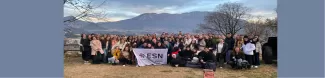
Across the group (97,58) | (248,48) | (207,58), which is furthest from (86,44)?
(248,48)

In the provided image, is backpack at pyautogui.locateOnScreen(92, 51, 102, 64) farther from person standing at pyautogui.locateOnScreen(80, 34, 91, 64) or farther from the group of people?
person standing at pyautogui.locateOnScreen(80, 34, 91, 64)

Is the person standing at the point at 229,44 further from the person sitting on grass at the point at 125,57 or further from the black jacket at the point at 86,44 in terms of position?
the black jacket at the point at 86,44

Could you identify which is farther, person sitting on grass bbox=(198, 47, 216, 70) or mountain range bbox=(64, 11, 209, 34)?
person sitting on grass bbox=(198, 47, 216, 70)

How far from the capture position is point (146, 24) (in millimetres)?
8078

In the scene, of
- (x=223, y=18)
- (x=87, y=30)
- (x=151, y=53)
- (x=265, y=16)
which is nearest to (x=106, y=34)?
(x=87, y=30)

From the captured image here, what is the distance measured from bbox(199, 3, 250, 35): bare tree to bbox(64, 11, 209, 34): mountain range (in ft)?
0.55

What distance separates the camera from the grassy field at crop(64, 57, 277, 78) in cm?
808

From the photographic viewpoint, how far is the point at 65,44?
8.06 meters

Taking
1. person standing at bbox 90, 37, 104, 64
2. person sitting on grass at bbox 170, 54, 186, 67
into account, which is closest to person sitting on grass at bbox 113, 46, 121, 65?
person standing at bbox 90, 37, 104, 64

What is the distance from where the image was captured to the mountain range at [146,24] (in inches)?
318

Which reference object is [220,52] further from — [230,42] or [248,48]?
[248,48]

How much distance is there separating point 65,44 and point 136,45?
129 cm

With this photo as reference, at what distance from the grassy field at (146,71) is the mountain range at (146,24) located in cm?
61

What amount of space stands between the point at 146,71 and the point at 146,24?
0.86 metres
